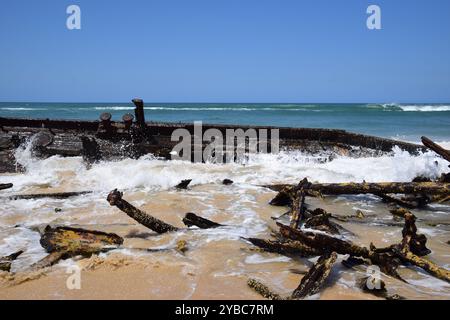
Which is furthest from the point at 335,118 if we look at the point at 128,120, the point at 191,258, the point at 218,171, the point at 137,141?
the point at 191,258

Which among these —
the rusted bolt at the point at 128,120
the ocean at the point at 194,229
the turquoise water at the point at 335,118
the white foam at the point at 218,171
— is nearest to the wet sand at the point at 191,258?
the ocean at the point at 194,229

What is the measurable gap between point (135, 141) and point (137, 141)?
5cm

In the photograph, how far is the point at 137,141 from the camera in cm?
1023

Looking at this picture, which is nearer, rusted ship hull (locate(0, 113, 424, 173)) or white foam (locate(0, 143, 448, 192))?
white foam (locate(0, 143, 448, 192))

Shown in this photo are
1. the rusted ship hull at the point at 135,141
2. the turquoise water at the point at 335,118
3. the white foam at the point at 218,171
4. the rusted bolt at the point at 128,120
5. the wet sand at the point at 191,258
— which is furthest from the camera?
the turquoise water at the point at 335,118

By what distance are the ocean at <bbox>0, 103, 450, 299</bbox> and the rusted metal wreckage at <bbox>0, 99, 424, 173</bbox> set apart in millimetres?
368

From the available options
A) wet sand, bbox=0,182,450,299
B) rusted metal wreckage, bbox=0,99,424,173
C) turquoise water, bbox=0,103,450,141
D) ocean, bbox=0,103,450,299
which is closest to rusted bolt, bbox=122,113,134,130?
rusted metal wreckage, bbox=0,99,424,173

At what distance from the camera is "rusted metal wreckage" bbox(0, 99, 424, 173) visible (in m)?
9.65

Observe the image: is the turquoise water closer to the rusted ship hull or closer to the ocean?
the rusted ship hull

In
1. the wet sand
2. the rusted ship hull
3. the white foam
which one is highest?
the rusted ship hull

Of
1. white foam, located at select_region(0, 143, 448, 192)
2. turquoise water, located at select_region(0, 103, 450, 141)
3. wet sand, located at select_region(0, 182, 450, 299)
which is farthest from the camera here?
turquoise water, located at select_region(0, 103, 450, 141)

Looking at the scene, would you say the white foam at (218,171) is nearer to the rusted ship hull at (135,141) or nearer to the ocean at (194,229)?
the ocean at (194,229)

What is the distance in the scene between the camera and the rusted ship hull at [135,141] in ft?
31.6
